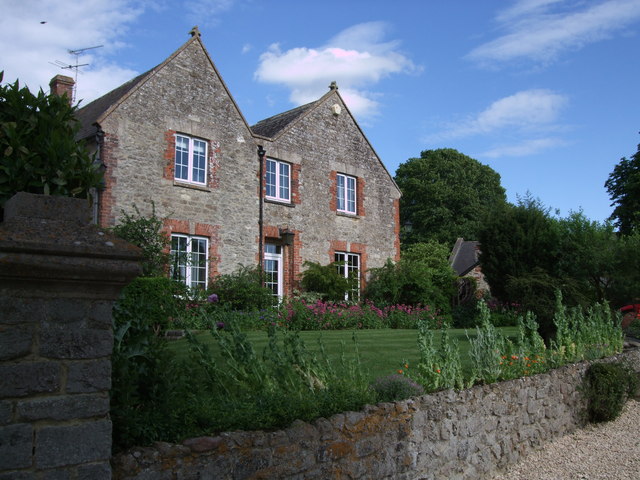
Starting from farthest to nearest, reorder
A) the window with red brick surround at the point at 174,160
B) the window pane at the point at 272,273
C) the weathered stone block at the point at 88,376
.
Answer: the window pane at the point at 272,273 < the window with red brick surround at the point at 174,160 < the weathered stone block at the point at 88,376

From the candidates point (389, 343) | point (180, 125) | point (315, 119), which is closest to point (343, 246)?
point (315, 119)

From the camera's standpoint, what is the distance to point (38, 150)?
354 cm

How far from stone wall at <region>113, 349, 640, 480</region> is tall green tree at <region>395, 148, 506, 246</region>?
34387 mm

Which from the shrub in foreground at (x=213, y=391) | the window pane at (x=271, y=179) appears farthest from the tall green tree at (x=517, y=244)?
the shrub in foreground at (x=213, y=391)

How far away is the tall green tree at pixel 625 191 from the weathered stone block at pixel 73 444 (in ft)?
90.2

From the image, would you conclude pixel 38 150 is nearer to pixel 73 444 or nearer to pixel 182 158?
pixel 73 444

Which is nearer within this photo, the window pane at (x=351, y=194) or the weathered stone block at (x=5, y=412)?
the weathered stone block at (x=5, y=412)

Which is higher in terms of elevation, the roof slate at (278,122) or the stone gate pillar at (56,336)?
the roof slate at (278,122)

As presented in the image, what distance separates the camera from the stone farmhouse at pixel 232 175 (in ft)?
48.0

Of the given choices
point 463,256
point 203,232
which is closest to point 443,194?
point 463,256

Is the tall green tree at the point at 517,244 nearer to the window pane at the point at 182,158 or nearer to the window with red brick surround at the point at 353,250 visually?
the window with red brick surround at the point at 353,250

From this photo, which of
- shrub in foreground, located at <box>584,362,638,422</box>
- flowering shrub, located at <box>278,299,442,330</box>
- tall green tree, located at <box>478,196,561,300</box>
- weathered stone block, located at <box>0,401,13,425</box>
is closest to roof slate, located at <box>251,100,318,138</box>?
flowering shrub, located at <box>278,299,442,330</box>

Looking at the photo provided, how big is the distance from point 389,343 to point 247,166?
8.08m

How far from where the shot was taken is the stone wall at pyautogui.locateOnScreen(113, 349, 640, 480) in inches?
153
